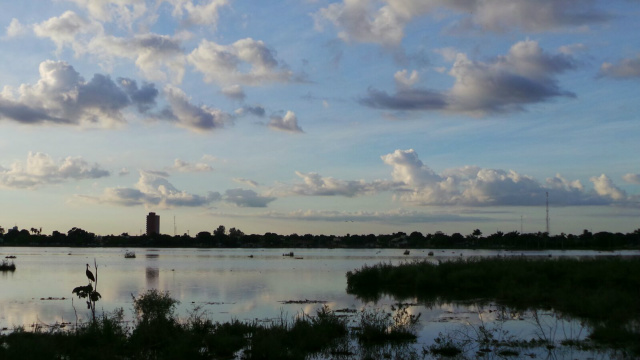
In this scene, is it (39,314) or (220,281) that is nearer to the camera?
(39,314)

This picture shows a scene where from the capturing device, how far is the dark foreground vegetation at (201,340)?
1672 centimetres

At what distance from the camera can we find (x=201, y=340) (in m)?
18.5

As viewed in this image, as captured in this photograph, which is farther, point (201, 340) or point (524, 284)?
point (524, 284)

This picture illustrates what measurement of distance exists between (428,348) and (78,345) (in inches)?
411

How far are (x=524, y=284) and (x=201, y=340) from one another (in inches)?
1083

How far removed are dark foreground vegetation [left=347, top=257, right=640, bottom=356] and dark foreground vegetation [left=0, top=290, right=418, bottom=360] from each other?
350 inches

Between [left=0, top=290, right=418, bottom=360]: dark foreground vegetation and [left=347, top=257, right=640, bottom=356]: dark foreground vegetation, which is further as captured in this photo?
[left=347, top=257, right=640, bottom=356]: dark foreground vegetation

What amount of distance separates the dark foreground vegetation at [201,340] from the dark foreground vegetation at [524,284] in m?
8.90

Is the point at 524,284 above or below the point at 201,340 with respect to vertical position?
below

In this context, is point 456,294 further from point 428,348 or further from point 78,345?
point 78,345

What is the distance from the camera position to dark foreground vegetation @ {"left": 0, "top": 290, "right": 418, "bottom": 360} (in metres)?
16.7

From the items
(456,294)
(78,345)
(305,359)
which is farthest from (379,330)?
(456,294)

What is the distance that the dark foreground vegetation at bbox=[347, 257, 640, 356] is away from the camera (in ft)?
86.3

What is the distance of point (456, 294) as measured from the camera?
39.0 m
